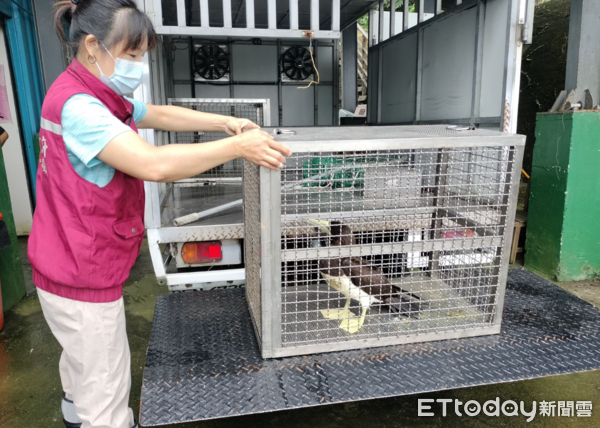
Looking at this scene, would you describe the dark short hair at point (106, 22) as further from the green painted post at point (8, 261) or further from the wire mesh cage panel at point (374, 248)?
the green painted post at point (8, 261)

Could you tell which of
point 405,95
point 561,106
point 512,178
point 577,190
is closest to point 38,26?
point 405,95

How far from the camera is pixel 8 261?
393 cm

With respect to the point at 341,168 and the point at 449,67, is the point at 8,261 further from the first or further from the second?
the point at 449,67

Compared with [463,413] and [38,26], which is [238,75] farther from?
[463,413]

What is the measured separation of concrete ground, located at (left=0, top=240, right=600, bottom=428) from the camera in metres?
2.56

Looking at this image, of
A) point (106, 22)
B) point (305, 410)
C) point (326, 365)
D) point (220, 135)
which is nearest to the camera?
point (106, 22)

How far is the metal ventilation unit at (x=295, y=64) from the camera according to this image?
767 centimetres

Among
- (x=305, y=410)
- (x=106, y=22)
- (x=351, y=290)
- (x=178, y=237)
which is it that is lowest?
(x=305, y=410)

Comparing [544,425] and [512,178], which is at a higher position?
[512,178]

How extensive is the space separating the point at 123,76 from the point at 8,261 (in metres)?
3.06

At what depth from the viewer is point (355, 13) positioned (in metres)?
6.76

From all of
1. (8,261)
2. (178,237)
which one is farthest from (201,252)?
(8,261)

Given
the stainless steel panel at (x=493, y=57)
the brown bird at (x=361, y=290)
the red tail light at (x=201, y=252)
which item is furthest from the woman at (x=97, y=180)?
the stainless steel panel at (x=493, y=57)

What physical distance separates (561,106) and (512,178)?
2.99 meters
